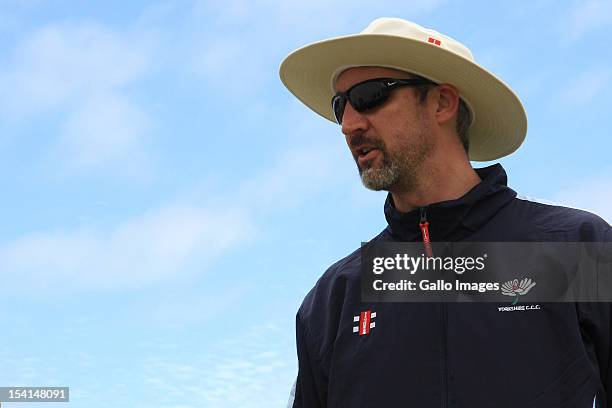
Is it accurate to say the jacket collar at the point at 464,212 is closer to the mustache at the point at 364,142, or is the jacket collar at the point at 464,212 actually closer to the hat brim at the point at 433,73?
the mustache at the point at 364,142

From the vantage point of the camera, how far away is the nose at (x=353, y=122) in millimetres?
5590

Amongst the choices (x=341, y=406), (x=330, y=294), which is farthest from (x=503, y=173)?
(x=341, y=406)

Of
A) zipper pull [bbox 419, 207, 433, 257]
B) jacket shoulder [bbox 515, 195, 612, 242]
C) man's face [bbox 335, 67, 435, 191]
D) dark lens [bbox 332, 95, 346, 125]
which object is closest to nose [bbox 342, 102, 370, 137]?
man's face [bbox 335, 67, 435, 191]

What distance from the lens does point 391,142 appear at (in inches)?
217

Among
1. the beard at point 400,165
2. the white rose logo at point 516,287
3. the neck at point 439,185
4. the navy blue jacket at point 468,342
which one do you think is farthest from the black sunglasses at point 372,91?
the white rose logo at point 516,287

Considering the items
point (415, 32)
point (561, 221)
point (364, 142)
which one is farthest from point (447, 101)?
point (561, 221)

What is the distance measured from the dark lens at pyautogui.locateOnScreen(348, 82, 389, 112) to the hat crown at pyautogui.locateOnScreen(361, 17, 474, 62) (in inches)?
15.7

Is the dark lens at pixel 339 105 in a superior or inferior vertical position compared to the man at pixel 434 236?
superior

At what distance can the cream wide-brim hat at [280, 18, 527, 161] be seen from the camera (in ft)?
18.6

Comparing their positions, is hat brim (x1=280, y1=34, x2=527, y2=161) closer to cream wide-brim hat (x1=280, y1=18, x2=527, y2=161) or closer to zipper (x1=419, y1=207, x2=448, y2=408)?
cream wide-brim hat (x1=280, y1=18, x2=527, y2=161)

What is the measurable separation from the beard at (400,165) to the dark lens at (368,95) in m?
0.27

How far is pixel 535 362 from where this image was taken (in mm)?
4902

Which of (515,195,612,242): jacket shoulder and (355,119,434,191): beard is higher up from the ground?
(355,119,434,191): beard

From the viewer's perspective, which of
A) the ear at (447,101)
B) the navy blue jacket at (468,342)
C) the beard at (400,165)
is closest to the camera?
the navy blue jacket at (468,342)
